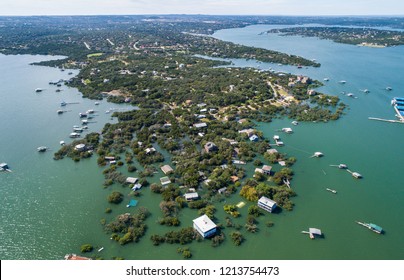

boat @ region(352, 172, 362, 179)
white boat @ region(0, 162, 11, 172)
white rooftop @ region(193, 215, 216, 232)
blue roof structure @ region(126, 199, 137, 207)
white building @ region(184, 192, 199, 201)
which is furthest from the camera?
white boat @ region(0, 162, 11, 172)

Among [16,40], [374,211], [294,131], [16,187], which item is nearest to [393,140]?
[294,131]

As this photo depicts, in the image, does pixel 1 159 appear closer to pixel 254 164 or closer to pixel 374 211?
pixel 254 164

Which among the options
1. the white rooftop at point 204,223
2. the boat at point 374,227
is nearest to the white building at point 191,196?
the white rooftop at point 204,223

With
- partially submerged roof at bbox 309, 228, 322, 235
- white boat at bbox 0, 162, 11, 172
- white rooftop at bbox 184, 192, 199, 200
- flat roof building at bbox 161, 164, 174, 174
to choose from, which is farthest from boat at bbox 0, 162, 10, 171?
partially submerged roof at bbox 309, 228, 322, 235

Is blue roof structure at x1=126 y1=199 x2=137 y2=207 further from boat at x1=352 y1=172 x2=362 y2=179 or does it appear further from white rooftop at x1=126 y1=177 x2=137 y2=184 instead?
boat at x1=352 y1=172 x2=362 y2=179

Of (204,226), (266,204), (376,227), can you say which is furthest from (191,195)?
(376,227)

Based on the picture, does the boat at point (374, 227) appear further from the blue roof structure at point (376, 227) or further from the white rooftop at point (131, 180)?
the white rooftop at point (131, 180)
